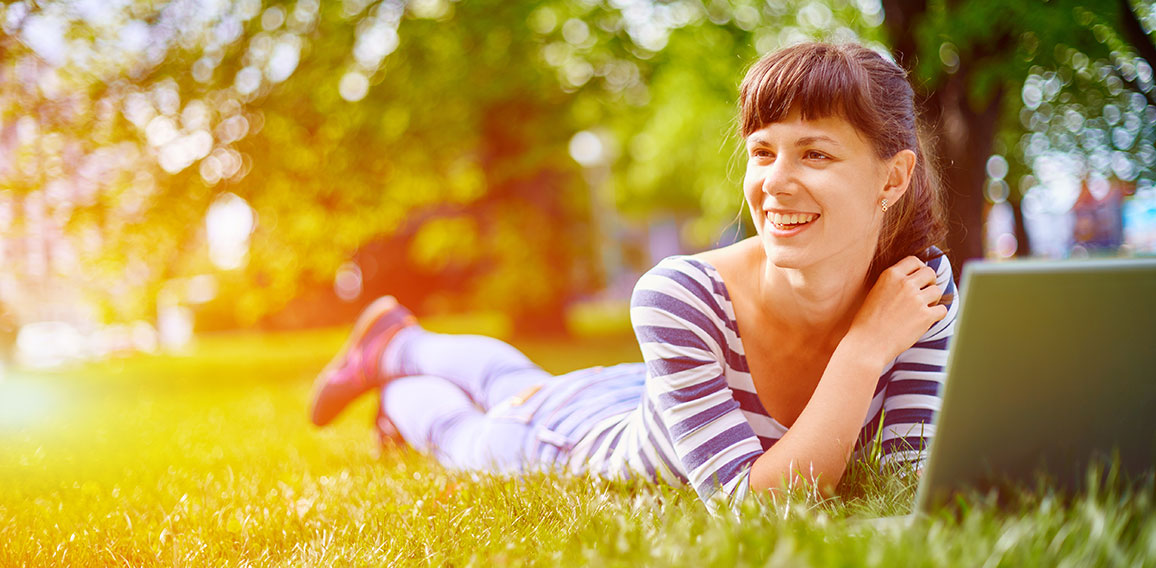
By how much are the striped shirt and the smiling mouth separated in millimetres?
278

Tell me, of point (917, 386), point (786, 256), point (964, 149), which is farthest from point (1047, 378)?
point (964, 149)

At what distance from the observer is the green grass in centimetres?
140

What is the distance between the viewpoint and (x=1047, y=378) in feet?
4.46

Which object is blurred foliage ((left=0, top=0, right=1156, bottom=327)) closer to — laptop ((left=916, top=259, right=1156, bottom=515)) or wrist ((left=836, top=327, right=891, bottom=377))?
wrist ((left=836, top=327, right=891, bottom=377))

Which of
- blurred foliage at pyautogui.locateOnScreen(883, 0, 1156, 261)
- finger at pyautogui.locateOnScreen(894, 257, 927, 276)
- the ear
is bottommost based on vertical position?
finger at pyautogui.locateOnScreen(894, 257, 927, 276)

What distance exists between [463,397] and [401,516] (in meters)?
1.64

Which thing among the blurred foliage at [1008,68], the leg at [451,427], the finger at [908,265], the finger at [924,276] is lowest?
the leg at [451,427]

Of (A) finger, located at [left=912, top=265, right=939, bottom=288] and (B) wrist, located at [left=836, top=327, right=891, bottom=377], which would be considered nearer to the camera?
(B) wrist, located at [left=836, top=327, right=891, bottom=377]

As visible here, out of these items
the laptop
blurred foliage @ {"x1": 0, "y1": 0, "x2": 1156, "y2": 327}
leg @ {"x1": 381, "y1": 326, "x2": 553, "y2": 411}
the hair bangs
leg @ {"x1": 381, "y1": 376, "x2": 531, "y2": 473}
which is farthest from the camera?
blurred foliage @ {"x1": 0, "y1": 0, "x2": 1156, "y2": 327}

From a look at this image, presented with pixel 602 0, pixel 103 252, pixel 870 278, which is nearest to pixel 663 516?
pixel 870 278

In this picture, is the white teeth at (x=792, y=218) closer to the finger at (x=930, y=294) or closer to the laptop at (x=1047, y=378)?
the finger at (x=930, y=294)

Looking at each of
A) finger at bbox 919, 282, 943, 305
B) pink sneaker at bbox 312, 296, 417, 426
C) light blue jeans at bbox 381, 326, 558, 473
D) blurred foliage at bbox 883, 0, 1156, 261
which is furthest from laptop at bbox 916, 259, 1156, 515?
blurred foliage at bbox 883, 0, 1156, 261

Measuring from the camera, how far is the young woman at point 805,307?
2.10 m

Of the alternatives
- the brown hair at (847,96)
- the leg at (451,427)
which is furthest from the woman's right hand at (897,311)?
the leg at (451,427)
